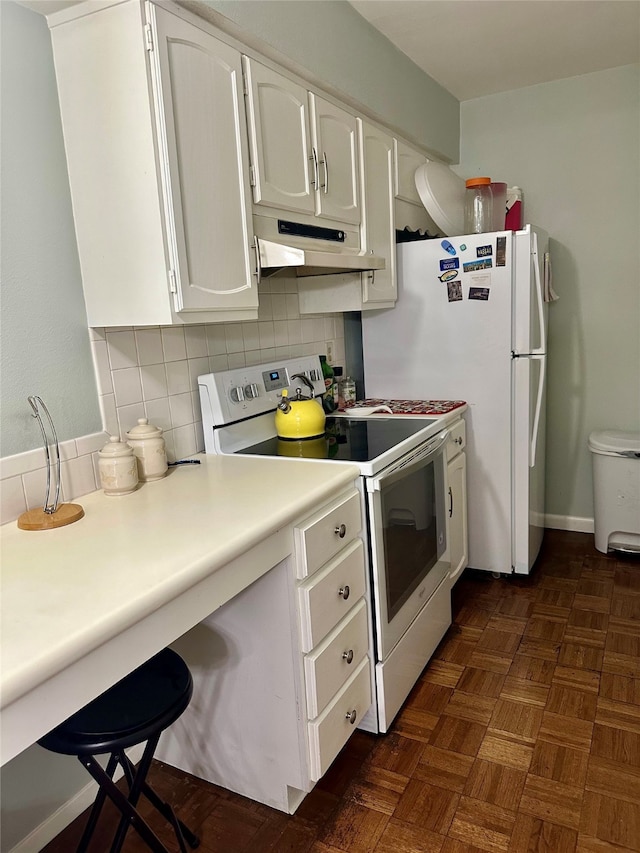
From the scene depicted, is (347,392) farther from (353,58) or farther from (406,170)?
(353,58)

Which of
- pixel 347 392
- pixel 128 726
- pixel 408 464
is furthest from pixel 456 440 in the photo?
pixel 128 726

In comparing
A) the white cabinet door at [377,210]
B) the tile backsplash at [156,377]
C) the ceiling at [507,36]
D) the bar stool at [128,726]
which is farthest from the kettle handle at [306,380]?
the ceiling at [507,36]

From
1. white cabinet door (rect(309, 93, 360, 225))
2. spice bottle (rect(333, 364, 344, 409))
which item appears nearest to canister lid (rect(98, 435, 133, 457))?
white cabinet door (rect(309, 93, 360, 225))

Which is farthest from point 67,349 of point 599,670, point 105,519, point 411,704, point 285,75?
point 599,670

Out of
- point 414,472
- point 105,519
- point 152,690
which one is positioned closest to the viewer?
point 152,690

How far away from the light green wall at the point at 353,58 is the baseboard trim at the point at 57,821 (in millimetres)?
2067

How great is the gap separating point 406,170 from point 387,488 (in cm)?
165

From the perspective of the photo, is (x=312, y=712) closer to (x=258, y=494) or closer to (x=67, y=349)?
(x=258, y=494)

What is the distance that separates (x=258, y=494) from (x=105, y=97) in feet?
3.40

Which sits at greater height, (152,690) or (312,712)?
(152,690)

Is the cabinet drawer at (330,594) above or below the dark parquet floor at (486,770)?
above

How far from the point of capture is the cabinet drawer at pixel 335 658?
153 centimetres

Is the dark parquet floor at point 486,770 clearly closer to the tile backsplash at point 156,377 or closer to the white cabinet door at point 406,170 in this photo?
the tile backsplash at point 156,377

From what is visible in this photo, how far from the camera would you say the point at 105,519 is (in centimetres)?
143
